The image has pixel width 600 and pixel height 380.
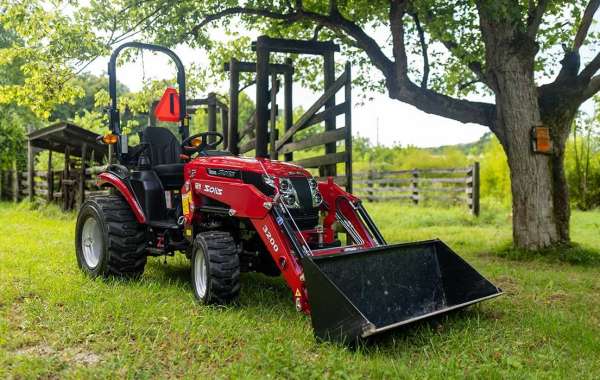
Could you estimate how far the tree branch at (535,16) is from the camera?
7.22 metres

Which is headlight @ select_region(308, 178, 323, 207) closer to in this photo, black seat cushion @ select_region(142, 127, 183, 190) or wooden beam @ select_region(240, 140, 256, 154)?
black seat cushion @ select_region(142, 127, 183, 190)

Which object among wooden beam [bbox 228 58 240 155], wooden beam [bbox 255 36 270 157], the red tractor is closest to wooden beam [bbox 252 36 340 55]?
wooden beam [bbox 255 36 270 157]

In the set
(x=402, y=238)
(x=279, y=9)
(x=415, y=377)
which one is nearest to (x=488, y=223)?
(x=402, y=238)

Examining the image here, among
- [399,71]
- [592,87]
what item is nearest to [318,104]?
[399,71]

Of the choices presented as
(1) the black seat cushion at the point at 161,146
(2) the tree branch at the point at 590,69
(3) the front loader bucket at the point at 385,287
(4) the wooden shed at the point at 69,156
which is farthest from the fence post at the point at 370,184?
(3) the front loader bucket at the point at 385,287

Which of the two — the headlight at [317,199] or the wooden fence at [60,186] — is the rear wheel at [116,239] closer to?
the headlight at [317,199]

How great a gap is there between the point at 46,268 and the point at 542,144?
6004 mm

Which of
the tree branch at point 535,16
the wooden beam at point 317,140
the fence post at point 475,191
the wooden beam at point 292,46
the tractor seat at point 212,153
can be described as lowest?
the fence post at point 475,191

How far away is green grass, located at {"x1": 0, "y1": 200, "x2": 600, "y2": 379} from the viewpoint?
123 inches

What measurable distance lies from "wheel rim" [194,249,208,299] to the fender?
0.99 m

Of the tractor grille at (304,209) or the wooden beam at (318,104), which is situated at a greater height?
the wooden beam at (318,104)

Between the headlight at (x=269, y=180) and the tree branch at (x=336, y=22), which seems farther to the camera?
the tree branch at (x=336, y=22)

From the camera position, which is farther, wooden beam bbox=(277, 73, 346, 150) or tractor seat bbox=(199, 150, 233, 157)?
wooden beam bbox=(277, 73, 346, 150)

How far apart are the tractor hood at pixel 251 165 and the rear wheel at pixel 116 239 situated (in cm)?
93
